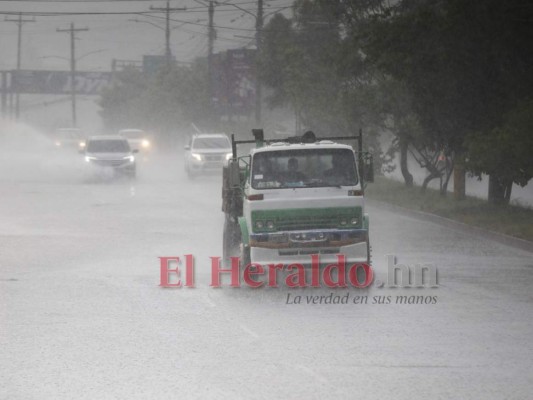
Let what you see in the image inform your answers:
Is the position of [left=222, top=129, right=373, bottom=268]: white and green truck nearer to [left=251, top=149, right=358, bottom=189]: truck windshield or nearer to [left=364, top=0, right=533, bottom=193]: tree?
[left=251, top=149, right=358, bottom=189]: truck windshield

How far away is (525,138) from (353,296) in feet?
36.8

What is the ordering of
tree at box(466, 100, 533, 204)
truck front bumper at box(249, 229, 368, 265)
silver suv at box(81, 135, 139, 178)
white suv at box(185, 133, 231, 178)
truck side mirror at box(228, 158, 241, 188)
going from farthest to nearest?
1. white suv at box(185, 133, 231, 178)
2. silver suv at box(81, 135, 139, 178)
3. tree at box(466, 100, 533, 204)
4. truck side mirror at box(228, 158, 241, 188)
5. truck front bumper at box(249, 229, 368, 265)

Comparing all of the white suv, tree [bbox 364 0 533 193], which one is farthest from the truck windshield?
the white suv

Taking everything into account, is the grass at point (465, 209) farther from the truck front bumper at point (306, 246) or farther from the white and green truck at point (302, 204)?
the truck front bumper at point (306, 246)

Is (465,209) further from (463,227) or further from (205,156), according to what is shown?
(205,156)

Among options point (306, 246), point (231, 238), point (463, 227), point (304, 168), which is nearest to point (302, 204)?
point (306, 246)

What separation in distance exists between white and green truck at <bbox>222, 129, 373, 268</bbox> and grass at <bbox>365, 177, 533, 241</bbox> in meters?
7.70

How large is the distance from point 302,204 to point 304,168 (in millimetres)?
897

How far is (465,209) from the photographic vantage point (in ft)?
101

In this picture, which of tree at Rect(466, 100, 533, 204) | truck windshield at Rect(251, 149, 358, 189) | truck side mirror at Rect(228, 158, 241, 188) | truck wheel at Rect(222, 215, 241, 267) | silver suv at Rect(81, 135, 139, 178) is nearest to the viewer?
truck side mirror at Rect(228, 158, 241, 188)

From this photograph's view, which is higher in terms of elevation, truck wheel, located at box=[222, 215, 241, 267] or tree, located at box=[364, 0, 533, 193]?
tree, located at box=[364, 0, 533, 193]

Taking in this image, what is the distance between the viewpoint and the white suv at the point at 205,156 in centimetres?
5116

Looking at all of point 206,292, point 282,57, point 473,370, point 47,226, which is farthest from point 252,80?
point 473,370

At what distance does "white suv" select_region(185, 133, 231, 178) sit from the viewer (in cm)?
5116
